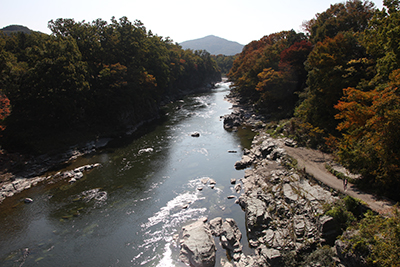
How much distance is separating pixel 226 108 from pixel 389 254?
158 ft

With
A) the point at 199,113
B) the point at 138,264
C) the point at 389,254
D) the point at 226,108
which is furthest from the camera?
the point at 226,108

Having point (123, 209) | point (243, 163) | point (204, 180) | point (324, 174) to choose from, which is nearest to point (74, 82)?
point (123, 209)

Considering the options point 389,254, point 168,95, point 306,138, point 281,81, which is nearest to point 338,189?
point 389,254

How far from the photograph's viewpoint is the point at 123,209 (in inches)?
714

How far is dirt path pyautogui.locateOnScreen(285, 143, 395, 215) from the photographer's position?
11.8 metres

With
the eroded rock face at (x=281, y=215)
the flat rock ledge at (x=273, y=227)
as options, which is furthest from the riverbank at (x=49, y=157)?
the eroded rock face at (x=281, y=215)

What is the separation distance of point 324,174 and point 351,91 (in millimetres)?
6675

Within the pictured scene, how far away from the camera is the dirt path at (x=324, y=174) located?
11.8 metres

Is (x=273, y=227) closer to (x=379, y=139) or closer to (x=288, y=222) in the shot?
(x=288, y=222)

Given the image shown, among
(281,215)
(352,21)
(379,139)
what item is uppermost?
(352,21)

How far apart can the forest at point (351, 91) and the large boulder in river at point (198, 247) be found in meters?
10.5

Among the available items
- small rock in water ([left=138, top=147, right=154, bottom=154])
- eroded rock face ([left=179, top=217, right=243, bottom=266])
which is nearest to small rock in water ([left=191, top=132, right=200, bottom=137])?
small rock in water ([left=138, top=147, right=154, bottom=154])

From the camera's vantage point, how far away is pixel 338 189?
14.0 m

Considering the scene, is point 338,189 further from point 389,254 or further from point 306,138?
point 306,138
